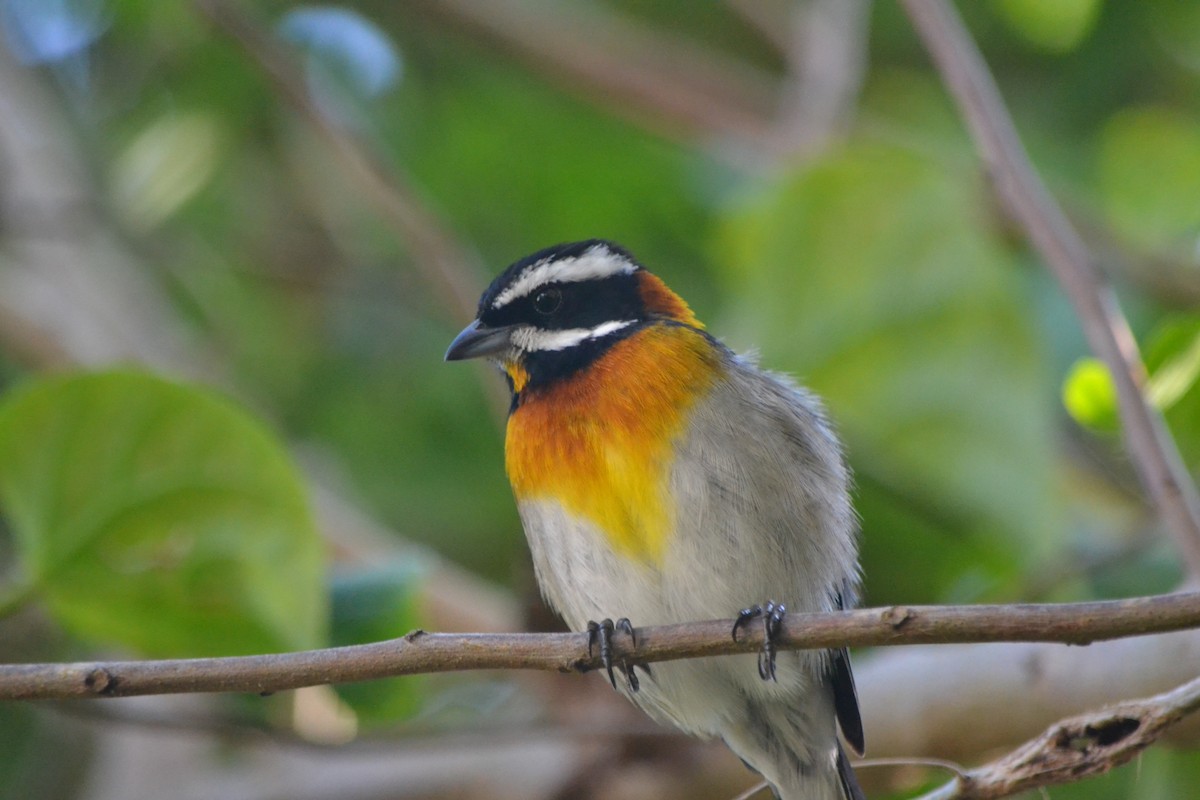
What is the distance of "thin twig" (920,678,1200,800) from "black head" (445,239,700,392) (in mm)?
1950

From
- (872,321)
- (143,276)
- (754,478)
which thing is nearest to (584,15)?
(143,276)

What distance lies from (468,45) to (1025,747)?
6.50 m

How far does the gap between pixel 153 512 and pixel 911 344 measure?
292 cm

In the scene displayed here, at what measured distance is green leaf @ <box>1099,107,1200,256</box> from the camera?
270 inches

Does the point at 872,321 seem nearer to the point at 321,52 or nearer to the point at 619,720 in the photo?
the point at 619,720

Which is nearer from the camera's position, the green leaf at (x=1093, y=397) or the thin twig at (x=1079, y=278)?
the thin twig at (x=1079, y=278)

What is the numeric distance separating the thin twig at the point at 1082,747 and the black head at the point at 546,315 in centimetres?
195

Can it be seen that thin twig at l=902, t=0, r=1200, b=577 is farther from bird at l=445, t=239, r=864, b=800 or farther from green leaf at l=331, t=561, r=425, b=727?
green leaf at l=331, t=561, r=425, b=727

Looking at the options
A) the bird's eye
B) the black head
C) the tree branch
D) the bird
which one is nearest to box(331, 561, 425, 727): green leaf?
the bird

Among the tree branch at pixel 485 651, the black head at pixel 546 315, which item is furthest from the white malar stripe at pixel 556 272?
the tree branch at pixel 485 651

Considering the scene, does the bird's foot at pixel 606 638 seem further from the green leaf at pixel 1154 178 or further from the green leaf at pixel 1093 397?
the green leaf at pixel 1154 178

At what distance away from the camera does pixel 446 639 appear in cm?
279

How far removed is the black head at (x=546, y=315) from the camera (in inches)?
176

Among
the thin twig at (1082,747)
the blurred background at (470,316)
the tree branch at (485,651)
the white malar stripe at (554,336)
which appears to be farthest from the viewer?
the white malar stripe at (554,336)
